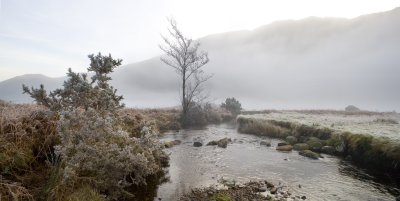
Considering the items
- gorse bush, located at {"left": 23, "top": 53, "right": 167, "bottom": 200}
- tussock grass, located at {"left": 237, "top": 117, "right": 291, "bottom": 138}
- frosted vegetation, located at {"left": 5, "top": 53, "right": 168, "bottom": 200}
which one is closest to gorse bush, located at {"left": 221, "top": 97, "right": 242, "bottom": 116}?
tussock grass, located at {"left": 237, "top": 117, "right": 291, "bottom": 138}

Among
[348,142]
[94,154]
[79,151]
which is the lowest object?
[348,142]

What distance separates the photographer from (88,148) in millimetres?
10094

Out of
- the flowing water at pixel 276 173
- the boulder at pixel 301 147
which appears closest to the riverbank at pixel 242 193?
the flowing water at pixel 276 173

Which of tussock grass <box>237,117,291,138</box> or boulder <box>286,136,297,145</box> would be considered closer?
boulder <box>286,136,297,145</box>

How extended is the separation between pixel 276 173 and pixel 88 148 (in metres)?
9.99

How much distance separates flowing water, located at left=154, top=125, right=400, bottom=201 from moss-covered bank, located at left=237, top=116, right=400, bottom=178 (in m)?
1.23

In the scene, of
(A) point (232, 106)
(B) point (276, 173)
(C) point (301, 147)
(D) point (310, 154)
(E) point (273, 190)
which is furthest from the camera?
(A) point (232, 106)

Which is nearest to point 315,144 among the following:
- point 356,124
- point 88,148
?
point 356,124

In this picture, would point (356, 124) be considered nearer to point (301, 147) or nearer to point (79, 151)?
point (301, 147)

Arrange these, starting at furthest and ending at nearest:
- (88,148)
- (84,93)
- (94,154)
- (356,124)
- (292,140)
Result: (356,124), (292,140), (84,93), (94,154), (88,148)

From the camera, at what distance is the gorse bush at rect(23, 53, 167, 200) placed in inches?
377

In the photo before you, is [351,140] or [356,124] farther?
[356,124]

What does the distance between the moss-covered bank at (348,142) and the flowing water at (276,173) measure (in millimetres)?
1226

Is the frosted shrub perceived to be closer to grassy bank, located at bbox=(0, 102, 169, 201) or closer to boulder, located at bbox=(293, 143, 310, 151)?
grassy bank, located at bbox=(0, 102, 169, 201)
